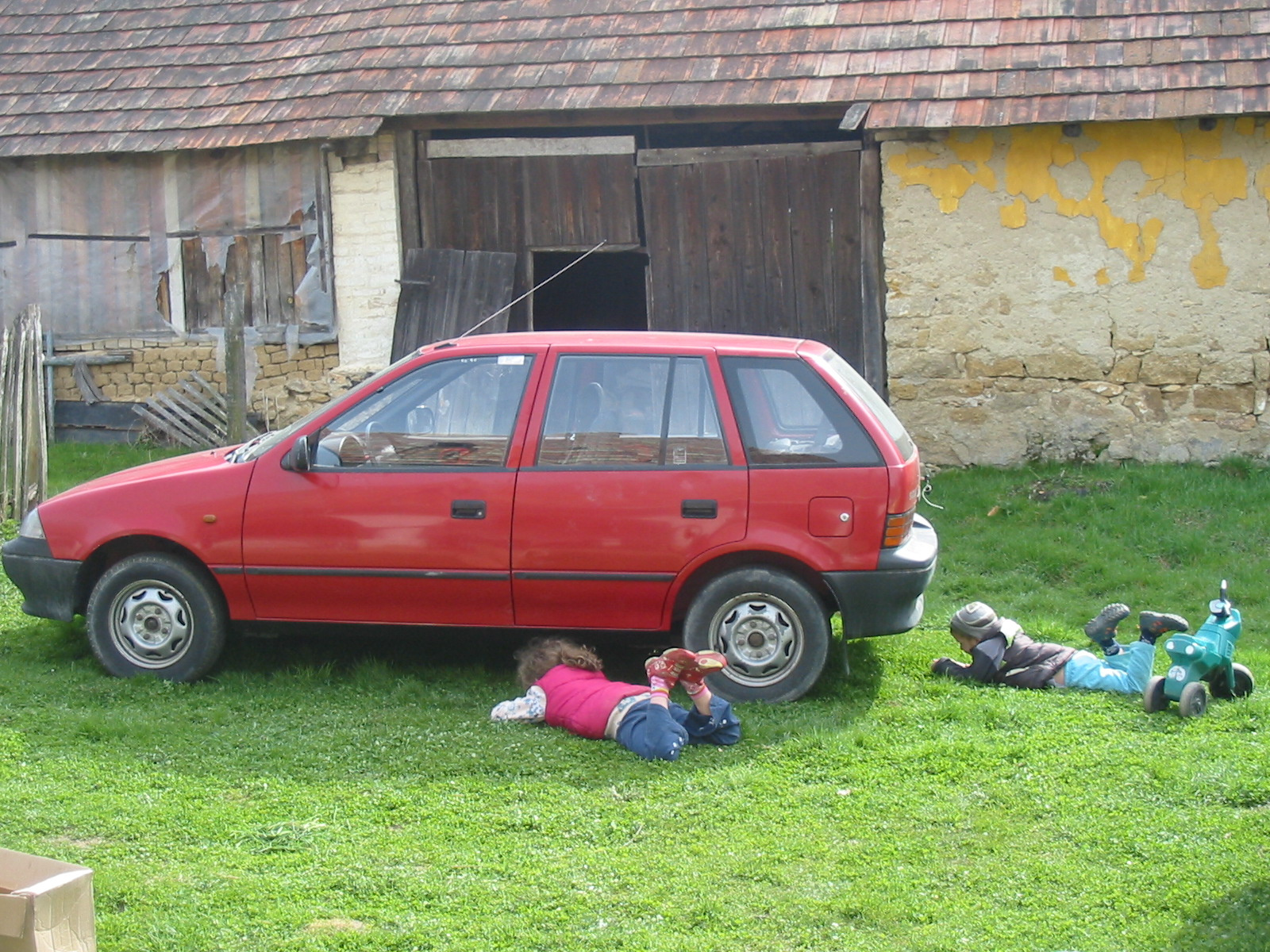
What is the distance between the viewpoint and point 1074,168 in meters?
10.9

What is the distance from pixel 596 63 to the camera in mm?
11914

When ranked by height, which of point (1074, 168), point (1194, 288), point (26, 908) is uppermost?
point (1074, 168)

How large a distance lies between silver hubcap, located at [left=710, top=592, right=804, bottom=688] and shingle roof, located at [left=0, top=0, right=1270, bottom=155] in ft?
19.2

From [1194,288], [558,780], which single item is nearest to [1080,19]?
[1194,288]

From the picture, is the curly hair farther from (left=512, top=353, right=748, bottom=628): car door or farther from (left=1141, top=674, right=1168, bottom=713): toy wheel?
(left=1141, top=674, right=1168, bottom=713): toy wheel

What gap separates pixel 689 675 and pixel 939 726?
1.10 metres

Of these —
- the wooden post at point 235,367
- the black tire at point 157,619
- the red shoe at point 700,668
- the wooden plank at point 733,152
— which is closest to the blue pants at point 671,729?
the red shoe at point 700,668

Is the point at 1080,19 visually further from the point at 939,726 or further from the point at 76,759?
the point at 76,759

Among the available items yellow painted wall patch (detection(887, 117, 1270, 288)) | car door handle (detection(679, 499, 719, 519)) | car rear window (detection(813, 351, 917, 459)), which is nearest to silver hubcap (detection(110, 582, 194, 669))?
car door handle (detection(679, 499, 719, 519))

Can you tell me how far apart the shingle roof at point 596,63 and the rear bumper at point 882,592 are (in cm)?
558

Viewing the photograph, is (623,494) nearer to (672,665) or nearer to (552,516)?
(552,516)

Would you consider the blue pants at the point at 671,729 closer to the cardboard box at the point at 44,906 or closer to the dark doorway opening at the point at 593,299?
the cardboard box at the point at 44,906

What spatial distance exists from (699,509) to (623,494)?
0.34 metres

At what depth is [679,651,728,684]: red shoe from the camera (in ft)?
18.7
